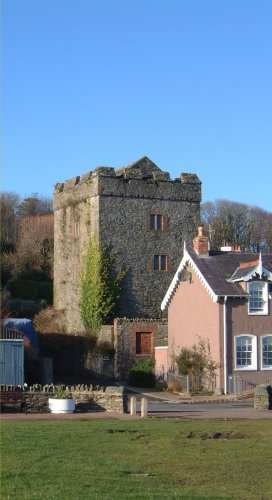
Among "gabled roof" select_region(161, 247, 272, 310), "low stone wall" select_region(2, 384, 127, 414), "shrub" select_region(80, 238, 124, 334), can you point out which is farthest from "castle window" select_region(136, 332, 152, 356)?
"low stone wall" select_region(2, 384, 127, 414)

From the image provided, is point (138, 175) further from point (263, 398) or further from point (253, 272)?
point (263, 398)

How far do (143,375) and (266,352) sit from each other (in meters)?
8.03

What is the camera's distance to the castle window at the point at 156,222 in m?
52.7

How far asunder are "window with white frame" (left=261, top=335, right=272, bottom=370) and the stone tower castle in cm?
1209

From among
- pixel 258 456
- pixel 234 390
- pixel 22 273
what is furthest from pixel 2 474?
pixel 22 273

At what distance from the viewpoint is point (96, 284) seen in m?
50.3

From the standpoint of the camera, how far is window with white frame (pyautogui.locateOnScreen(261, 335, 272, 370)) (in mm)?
40938

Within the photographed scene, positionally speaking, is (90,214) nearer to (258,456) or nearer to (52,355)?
(52,355)

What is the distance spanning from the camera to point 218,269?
139ft

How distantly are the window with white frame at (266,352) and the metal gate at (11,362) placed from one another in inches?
491

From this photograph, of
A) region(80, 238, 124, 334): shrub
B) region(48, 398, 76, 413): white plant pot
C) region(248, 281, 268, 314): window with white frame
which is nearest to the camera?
region(48, 398, 76, 413): white plant pot

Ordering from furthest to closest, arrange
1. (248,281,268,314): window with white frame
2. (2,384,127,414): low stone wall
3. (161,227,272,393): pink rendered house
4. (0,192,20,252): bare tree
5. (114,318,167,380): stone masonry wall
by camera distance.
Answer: (0,192,20,252): bare tree, (114,318,167,380): stone masonry wall, (248,281,268,314): window with white frame, (161,227,272,393): pink rendered house, (2,384,127,414): low stone wall

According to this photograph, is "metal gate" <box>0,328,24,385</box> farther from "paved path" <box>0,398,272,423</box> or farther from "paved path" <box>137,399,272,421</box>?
"paved path" <box>137,399,272,421</box>

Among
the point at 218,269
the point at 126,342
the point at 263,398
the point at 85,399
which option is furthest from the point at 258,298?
the point at 85,399
